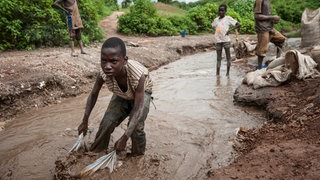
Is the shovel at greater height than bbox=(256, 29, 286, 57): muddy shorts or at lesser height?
lesser

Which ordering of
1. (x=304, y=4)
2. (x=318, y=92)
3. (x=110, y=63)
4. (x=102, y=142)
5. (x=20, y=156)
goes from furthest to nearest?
(x=304, y=4), (x=318, y=92), (x=20, y=156), (x=102, y=142), (x=110, y=63)

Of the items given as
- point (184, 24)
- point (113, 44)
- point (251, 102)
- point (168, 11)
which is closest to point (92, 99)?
point (113, 44)

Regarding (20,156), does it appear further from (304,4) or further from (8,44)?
(304,4)

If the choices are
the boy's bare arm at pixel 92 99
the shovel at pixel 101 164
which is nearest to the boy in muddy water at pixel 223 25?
the boy's bare arm at pixel 92 99

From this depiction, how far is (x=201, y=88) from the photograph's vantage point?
5883mm

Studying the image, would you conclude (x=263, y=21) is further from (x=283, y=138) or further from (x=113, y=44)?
(x=113, y=44)

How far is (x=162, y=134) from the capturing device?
3.71m

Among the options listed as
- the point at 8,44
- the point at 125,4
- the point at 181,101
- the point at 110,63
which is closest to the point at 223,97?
the point at 181,101

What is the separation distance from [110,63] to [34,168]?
4.84 feet

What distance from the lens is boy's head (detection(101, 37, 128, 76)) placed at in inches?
90.7

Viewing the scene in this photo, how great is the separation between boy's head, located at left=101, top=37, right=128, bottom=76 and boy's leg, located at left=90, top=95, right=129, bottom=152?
516mm

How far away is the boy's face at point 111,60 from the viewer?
231 cm

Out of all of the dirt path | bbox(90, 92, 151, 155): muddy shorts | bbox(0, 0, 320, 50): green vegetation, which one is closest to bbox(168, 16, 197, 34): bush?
bbox(0, 0, 320, 50): green vegetation

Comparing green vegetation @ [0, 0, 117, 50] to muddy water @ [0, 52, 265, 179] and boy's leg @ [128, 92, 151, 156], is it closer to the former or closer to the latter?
muddy water @ [0, 52, 265, 179]
